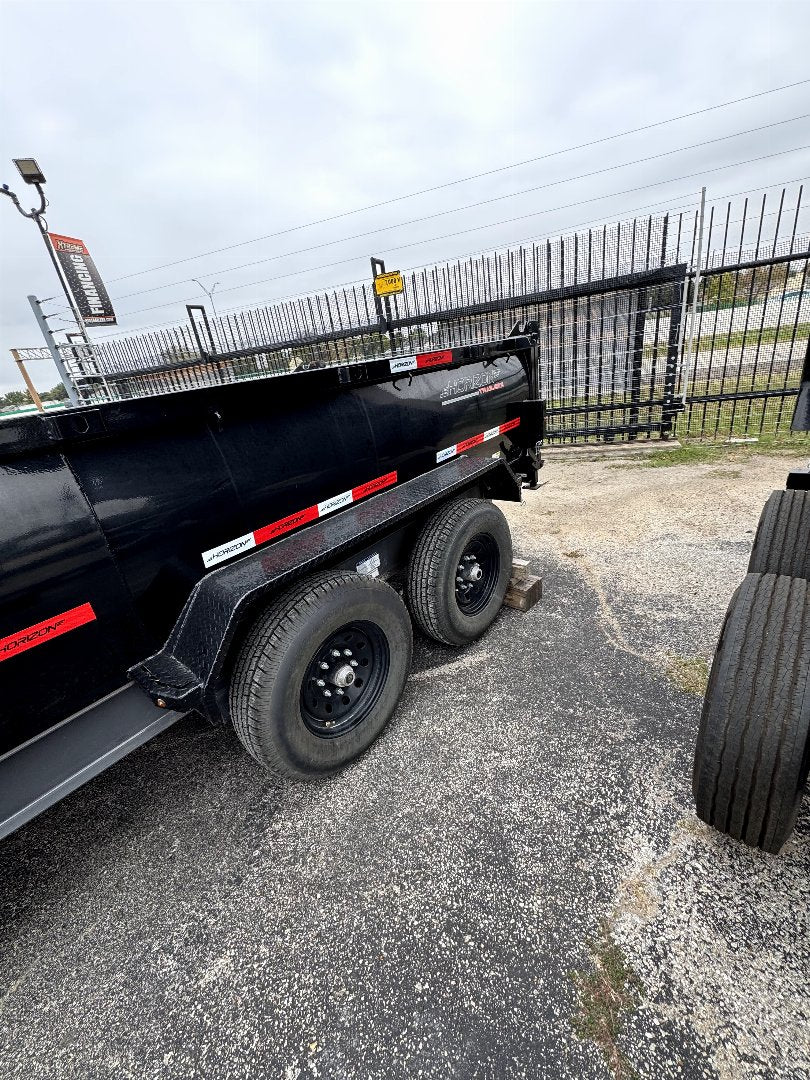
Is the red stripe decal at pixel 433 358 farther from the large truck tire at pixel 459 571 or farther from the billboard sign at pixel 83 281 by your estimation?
the billboard sign at pixel 83 281

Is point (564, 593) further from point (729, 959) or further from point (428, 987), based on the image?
point (428, 987)

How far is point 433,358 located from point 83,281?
11.6 feet

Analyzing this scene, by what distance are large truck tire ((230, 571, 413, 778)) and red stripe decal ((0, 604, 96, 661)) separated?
0.62 m

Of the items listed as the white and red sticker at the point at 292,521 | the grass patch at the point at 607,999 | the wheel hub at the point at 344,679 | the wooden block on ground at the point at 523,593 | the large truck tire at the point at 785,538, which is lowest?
the grass patch at the point at 607,999

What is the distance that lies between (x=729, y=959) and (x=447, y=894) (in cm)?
95

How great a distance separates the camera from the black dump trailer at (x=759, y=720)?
4.98ft

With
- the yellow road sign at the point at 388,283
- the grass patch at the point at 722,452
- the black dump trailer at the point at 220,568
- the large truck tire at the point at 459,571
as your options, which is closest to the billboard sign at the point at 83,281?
the black dump trailer at the point at 220,568

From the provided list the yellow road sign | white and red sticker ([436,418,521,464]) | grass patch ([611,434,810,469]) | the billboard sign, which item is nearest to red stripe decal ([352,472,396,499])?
white and red sticker ([436,418,521,464])

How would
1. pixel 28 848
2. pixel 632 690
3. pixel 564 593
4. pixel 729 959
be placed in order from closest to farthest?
pixel 729 959 < pixel 28 848 < pixel 632 690 < pixel 564 593

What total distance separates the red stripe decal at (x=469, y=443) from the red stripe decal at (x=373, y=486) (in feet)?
2.43

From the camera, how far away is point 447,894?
179 centimetres

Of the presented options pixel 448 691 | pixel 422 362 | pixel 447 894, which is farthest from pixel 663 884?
pixel 422 362

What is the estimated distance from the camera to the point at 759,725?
154 cm

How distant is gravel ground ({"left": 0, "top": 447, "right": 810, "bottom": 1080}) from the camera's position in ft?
4.67
